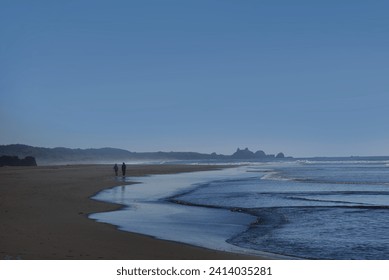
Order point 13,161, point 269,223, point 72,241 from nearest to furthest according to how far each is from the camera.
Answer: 1. point 72,241
2. point 269,223
3. point 13,161

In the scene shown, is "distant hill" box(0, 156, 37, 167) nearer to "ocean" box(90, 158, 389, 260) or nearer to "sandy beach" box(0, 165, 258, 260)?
"ocean" box(90, 158, 389, 260)

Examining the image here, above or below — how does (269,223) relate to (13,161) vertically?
below

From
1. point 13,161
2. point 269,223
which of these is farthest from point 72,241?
point 13,161

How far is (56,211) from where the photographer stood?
17359 mm

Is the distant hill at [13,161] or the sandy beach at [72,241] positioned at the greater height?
the distant hill at [13,161]

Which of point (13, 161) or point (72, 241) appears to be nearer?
point (72, 241)

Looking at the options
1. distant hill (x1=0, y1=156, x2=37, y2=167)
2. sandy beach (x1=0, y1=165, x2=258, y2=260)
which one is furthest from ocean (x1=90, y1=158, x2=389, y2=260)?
distant hill (x1=0, y1=156, x2=37, y2=167)

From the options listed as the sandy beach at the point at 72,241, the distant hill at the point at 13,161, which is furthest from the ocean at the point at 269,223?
the distant hill at the point at 13,161

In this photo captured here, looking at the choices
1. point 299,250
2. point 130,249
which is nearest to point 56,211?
point 130,249

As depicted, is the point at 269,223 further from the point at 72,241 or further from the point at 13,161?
the point at 13,161

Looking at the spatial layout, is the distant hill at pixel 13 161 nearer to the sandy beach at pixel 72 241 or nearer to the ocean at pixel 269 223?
the ocean at pixel 269 223

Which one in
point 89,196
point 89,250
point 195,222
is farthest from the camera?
point 89,196
